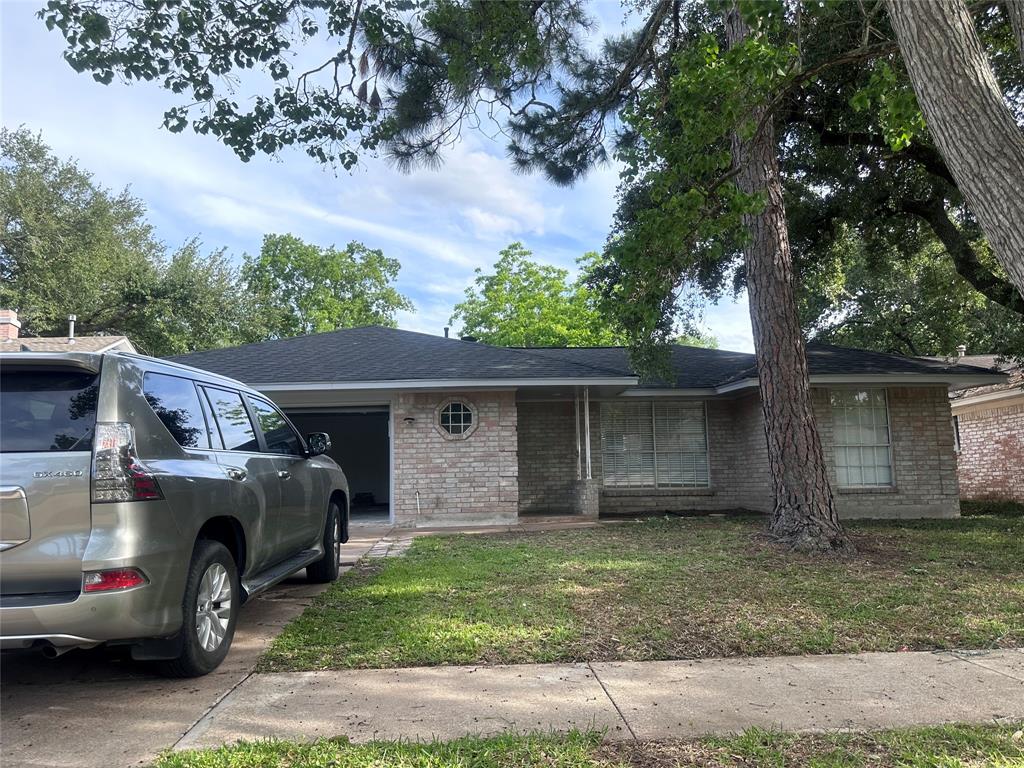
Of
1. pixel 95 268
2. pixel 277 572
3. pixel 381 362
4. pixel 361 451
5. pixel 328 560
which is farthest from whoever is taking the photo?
pixel 95 268

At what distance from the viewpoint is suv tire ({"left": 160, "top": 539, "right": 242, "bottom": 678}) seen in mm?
3906

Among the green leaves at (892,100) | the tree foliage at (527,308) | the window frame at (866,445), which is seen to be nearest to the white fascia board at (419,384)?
the window frame at (866,445)

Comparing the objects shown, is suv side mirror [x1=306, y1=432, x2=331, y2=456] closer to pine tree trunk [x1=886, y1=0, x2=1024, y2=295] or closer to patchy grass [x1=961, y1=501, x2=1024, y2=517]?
pine tree trunk [x1=886, y1=0, x2=1024, y2=295]

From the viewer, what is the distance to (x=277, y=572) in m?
5.30

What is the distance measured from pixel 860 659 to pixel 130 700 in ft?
14.4

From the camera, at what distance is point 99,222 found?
28156 mm

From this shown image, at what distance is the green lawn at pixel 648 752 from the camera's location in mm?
3001

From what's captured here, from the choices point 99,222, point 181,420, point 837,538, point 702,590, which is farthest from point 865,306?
point 99,222

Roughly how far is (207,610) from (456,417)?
8636mm

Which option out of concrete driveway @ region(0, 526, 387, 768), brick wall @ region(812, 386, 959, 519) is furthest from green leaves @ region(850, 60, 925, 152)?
brick wall @ region(812, 386, 959, 519)

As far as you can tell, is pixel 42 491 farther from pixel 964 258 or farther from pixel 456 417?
pixel 964 258

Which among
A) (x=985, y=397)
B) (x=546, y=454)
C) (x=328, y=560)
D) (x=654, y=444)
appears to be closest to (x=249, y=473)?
(x=328, y=560)

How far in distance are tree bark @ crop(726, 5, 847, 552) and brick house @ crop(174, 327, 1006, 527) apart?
3805 millimetres

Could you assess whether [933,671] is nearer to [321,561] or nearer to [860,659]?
[860,659]
